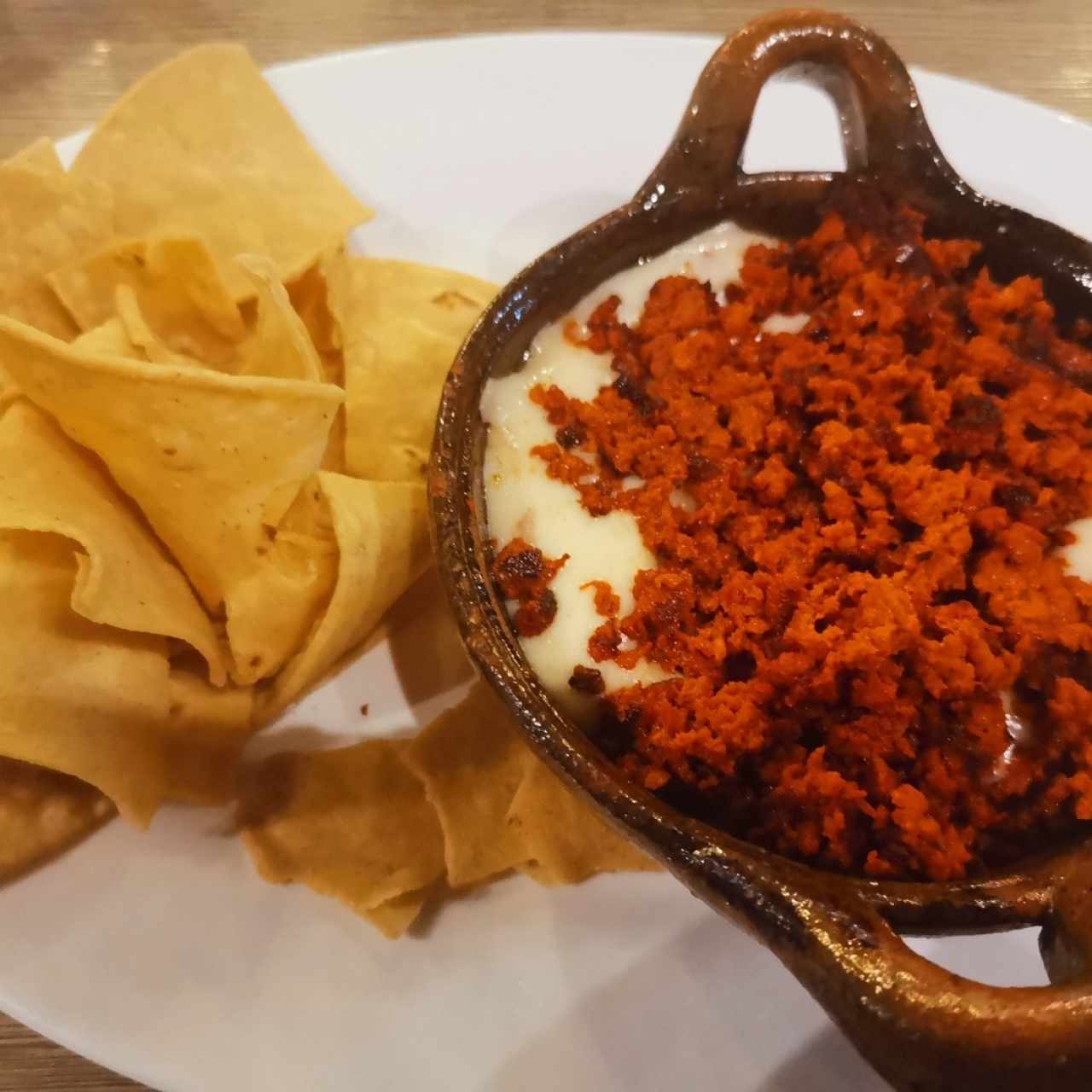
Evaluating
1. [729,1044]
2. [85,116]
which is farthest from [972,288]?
[85,116]

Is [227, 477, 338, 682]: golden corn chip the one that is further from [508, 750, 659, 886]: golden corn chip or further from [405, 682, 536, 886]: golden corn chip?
[508, 750, 659, 886]: golden corn chip

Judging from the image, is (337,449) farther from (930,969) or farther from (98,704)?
(930,969)

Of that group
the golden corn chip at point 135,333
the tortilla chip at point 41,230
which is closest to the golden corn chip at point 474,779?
the golden corn chip at point 135,333

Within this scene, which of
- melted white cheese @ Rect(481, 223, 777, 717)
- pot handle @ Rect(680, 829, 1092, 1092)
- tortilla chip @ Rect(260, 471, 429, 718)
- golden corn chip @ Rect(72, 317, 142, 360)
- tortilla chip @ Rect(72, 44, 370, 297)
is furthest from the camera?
tortilla chip @ Rect(72, 44, 370, 297)

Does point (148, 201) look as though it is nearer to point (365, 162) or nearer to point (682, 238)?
point (365, 162)

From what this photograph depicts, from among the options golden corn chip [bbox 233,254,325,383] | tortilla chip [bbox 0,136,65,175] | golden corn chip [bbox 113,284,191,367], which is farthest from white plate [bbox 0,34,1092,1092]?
tortilla chip [bbox 0,136,65,175]

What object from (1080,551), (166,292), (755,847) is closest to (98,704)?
(166,292)
